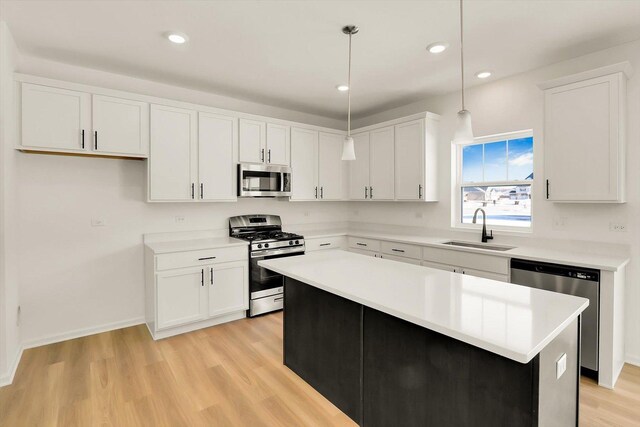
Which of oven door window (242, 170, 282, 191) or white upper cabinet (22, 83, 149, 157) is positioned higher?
white upper cabinet (22, 83, 149, 157)

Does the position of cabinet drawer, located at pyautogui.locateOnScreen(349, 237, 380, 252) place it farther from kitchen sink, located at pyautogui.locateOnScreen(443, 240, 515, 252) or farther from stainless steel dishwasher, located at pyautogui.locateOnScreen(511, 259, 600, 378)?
stainless steel dishwasher, located at pyautogui.locateOnScreen(511, 259, 600, 378)

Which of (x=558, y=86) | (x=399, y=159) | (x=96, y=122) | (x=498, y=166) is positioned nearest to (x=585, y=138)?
(x=558, y=86)

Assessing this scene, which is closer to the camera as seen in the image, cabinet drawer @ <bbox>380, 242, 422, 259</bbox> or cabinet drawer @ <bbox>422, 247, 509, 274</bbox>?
cabinet drawer @ <bbox>422, 247, 509, 274</bbox>

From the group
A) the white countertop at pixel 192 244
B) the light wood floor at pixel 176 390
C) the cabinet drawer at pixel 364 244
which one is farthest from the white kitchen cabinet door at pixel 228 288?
the cabinet drawer at pixel 364 244

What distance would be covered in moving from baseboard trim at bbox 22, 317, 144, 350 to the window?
4083 mm

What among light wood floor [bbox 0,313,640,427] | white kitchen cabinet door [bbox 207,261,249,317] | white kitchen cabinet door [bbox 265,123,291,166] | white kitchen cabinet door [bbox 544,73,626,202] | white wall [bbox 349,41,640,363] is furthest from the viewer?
white kitchen cabinet door [bbox 265,123,291,166]

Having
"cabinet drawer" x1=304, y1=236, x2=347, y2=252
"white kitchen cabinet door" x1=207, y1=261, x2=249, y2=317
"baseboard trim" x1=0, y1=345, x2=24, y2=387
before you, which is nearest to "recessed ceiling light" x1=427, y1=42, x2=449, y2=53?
"cabinet drawer" x1=304, y1=236, x2=347, y2=252

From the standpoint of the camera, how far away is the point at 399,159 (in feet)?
14.4

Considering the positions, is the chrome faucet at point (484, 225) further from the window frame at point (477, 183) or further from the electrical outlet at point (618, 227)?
the electrical outlet at point (618, 227)

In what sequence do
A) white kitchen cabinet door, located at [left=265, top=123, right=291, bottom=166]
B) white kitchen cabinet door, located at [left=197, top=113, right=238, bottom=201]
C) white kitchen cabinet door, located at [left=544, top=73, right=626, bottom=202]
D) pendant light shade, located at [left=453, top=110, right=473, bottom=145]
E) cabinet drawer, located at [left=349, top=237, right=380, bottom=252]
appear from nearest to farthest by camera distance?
1. pendant light shade, located at [left=453, top=110, right=473, bottom=145]
2. white kitchen cabinet door, located at [left=544, top=73, right=626, bottom=202]
3. white kitchen cabinet door, located at [left=197, top=113, right=238, bottom=201]
4. white kitchen cabinet door, located at [left=265, top=123, right=291, bottom=166]
5. cabinet drawer, located at [left=349, top=237, right=380, bottom=252]

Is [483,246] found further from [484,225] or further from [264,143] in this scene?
[264,143]

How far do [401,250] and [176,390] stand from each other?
278 centimetres

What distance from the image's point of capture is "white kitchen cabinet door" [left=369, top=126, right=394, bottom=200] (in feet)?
14.8

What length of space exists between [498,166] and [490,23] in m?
1.76
